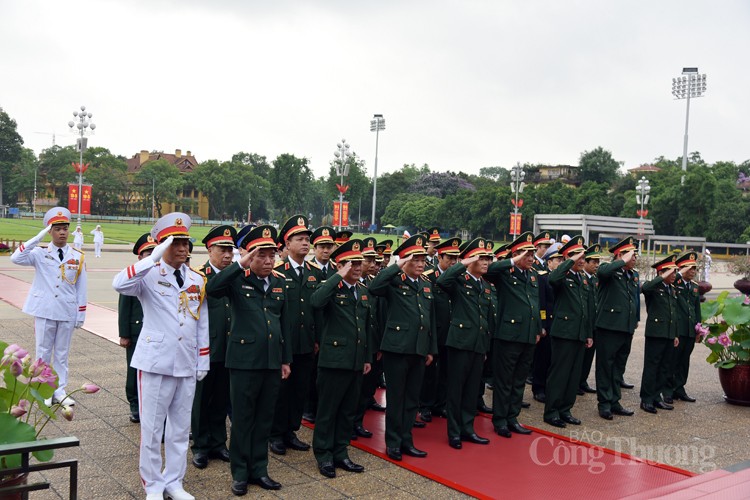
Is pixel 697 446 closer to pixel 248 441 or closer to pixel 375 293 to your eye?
pixel 375 293

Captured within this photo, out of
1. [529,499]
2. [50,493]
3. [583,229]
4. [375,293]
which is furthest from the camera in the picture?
[583,229]

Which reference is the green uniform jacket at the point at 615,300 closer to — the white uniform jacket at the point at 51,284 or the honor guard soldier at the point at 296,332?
the honor guard soldier at the point at 296,332

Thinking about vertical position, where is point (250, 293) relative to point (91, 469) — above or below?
above

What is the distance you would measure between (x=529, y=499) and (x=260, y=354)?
2156mm

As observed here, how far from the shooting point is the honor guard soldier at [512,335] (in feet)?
20.9

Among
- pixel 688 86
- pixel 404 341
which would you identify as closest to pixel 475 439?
pixel 404 341

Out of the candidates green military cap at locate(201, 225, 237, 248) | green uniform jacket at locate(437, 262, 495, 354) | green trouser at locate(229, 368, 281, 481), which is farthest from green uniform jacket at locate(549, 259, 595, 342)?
green military cap at locate(201, 225, 237, 248)

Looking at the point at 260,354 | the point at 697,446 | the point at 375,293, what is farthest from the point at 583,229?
the point at 260,354

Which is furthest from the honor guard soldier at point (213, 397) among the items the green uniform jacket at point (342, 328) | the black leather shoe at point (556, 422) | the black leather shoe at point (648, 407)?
the black leather shoe at point (648, 407)

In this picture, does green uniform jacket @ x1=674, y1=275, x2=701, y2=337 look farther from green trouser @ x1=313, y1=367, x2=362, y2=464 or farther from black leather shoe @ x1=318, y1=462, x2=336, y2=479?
black leather shoe @ x1=318, y1=462, x2=336, y2=479

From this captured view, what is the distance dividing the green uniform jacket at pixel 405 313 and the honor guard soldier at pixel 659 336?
322cm

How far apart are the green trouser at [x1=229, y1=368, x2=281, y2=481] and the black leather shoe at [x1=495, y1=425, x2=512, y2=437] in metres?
2.52

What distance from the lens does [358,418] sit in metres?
6.19

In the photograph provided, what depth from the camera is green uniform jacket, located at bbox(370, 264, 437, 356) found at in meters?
5.40
